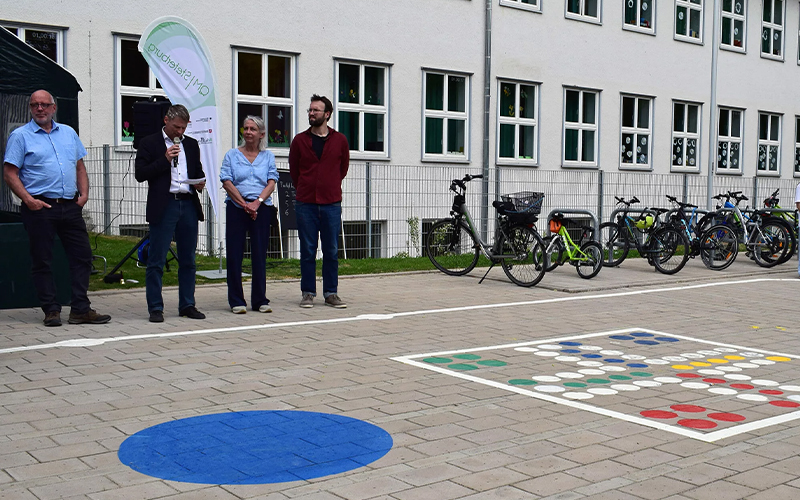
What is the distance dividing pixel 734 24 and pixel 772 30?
1994mm

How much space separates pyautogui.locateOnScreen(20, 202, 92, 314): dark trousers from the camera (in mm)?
8328

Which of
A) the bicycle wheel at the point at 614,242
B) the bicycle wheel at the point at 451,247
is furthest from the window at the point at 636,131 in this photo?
the bicycle wheel at the point at 451,247

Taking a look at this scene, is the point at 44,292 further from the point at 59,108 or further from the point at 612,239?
the point at 612,239

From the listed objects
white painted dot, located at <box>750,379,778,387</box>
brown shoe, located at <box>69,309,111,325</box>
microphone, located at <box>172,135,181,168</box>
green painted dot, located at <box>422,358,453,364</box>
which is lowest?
white painted dot, located at <box>750,379,778,387</box>

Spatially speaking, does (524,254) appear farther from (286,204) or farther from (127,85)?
(127,85)

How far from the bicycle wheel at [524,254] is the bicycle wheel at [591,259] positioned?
1.24 metres

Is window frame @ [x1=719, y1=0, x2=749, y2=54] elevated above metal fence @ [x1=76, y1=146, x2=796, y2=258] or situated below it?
above

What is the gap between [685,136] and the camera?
26156 millimetres

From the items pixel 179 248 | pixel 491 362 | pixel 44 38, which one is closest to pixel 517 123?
pixel 44 38

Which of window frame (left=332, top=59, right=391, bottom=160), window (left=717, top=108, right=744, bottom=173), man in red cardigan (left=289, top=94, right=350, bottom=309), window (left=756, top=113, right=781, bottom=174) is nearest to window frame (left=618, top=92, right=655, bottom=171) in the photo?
window (left=717, top=108, right=744, bottom=173)

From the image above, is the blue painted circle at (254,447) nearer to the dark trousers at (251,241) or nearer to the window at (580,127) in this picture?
the dark trousers at (251,241)

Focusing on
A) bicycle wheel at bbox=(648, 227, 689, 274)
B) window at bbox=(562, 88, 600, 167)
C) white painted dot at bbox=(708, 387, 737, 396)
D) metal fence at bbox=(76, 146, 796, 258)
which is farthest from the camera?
window at bbox=(562, 88, 600, 167)

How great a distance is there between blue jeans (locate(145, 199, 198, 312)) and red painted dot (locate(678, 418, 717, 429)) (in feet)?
16.4

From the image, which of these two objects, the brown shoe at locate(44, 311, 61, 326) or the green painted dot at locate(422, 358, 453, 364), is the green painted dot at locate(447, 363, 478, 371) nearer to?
the green painted dot at locate(422, 358, 453, 364)
